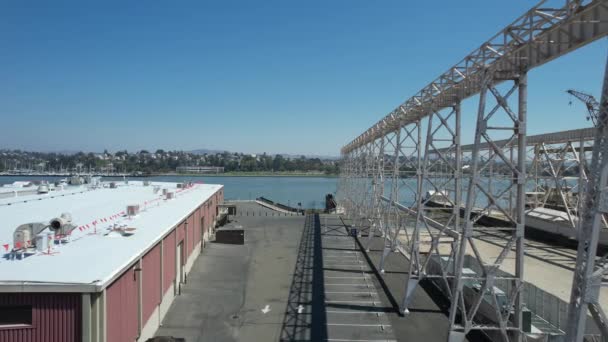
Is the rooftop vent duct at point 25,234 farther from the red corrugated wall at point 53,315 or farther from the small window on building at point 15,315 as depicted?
the red corrugated wall at point 53,315

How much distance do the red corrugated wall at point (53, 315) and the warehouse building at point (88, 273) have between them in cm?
2

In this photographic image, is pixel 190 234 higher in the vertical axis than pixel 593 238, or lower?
lower

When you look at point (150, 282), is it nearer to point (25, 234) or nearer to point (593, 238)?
point (25, 234)

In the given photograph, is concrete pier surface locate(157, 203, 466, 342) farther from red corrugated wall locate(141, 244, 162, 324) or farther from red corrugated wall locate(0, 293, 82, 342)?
red corrugated wall locate(0, 293, 82, 342)

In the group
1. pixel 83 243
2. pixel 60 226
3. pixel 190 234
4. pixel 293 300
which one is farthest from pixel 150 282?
pixel 190 234

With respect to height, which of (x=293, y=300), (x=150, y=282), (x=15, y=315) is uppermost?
(x=15, y=315)

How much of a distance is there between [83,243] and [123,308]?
318cm

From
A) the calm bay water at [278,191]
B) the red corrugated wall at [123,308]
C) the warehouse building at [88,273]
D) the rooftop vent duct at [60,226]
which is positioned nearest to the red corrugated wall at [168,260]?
the warehouse building at [88,273]

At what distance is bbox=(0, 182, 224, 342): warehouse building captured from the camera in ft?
25.6

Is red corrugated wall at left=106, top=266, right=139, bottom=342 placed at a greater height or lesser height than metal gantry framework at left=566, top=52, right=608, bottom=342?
A: lesser

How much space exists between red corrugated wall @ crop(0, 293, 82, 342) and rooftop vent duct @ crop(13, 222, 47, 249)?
8.81 feet

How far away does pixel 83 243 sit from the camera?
11.3m

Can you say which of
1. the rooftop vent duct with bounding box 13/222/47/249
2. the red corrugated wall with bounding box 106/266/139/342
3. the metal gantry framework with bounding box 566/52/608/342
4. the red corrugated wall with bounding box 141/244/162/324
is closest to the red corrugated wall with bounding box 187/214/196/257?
the red corrugated wall with bounding box 141/244/162/324

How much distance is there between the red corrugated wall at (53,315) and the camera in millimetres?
7789
